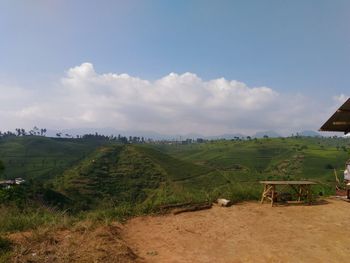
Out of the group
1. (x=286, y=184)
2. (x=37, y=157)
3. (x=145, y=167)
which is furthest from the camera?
(x=37, y=157)

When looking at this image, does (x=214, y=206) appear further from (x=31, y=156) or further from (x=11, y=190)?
(x=31, y=156)

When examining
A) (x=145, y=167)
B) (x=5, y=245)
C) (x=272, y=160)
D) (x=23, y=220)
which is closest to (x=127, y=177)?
(x=145, y=167)

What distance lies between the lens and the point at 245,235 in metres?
8.30

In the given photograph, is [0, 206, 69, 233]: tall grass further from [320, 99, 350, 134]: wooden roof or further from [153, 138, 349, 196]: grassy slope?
[153, 138, 349, 196]: grassy slope

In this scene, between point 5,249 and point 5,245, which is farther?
point 5,245

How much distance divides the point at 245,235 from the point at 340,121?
6.26 m

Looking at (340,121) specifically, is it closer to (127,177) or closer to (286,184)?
(286,184)

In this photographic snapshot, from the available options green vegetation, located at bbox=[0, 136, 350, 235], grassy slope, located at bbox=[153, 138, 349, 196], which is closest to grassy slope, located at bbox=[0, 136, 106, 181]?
green vegetation, located at bbox=[0, 136, 350, 235]

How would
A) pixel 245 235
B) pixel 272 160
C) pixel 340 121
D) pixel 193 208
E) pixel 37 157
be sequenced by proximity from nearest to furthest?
1. pixel 245 235
2. pixel 193 208
3. pixel 340 121
4. pixel 37 157
5. pixel 272 160

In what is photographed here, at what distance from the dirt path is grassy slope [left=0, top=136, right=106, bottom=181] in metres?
63.8

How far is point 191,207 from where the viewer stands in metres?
11.0

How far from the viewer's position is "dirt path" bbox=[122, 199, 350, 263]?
272 inches

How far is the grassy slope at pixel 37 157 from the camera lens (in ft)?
249

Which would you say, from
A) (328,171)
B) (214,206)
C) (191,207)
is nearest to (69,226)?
(191,207)
